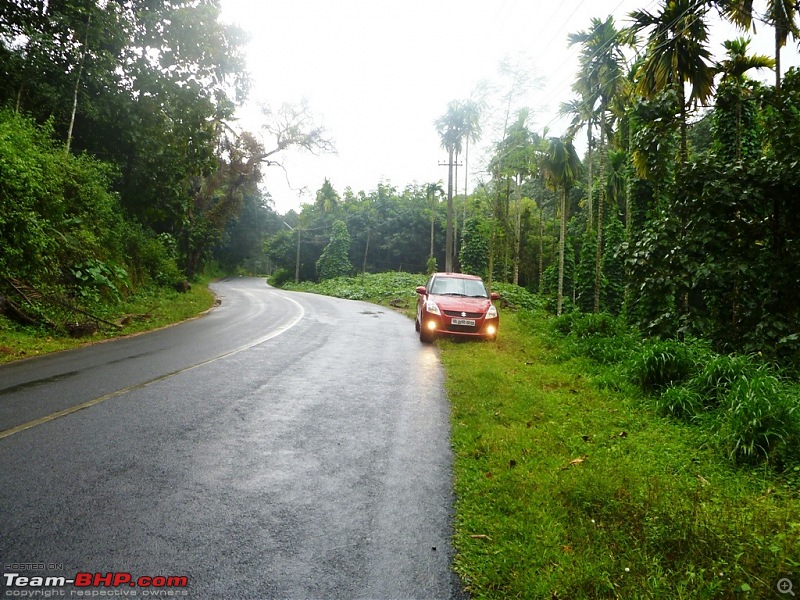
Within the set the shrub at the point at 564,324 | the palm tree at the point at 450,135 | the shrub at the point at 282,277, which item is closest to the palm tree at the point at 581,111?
the palm tree at the point at 450,135

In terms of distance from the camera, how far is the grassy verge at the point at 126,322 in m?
8.90

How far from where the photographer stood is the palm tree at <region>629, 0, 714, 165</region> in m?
9.60

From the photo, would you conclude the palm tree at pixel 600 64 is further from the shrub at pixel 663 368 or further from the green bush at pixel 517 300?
the shrub at pixel 663 368

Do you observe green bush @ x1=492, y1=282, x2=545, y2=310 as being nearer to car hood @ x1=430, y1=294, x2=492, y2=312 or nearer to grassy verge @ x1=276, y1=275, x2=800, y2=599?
car hood @ x1=430, y1=294, x2=492, y2=312

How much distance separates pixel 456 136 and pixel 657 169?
2243 centimetres

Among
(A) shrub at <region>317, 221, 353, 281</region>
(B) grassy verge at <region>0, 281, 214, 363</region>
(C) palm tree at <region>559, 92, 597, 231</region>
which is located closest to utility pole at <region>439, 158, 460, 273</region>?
(C) palm tree at <region>559, 92, 597, 231</region>

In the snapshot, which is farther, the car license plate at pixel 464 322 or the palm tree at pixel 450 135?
the palm tree at pixel 450 135

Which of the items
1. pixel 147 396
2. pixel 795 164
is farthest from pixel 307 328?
pixel 795 164

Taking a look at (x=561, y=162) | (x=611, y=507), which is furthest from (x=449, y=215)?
(x=611, y=507)

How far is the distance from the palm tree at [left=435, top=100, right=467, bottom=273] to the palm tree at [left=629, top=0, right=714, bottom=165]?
63.0 ft

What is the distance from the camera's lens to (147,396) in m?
5.78

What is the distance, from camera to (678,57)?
9.88 m

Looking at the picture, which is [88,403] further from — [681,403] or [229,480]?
[681,403]

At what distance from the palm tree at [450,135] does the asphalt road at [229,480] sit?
22925 mm
